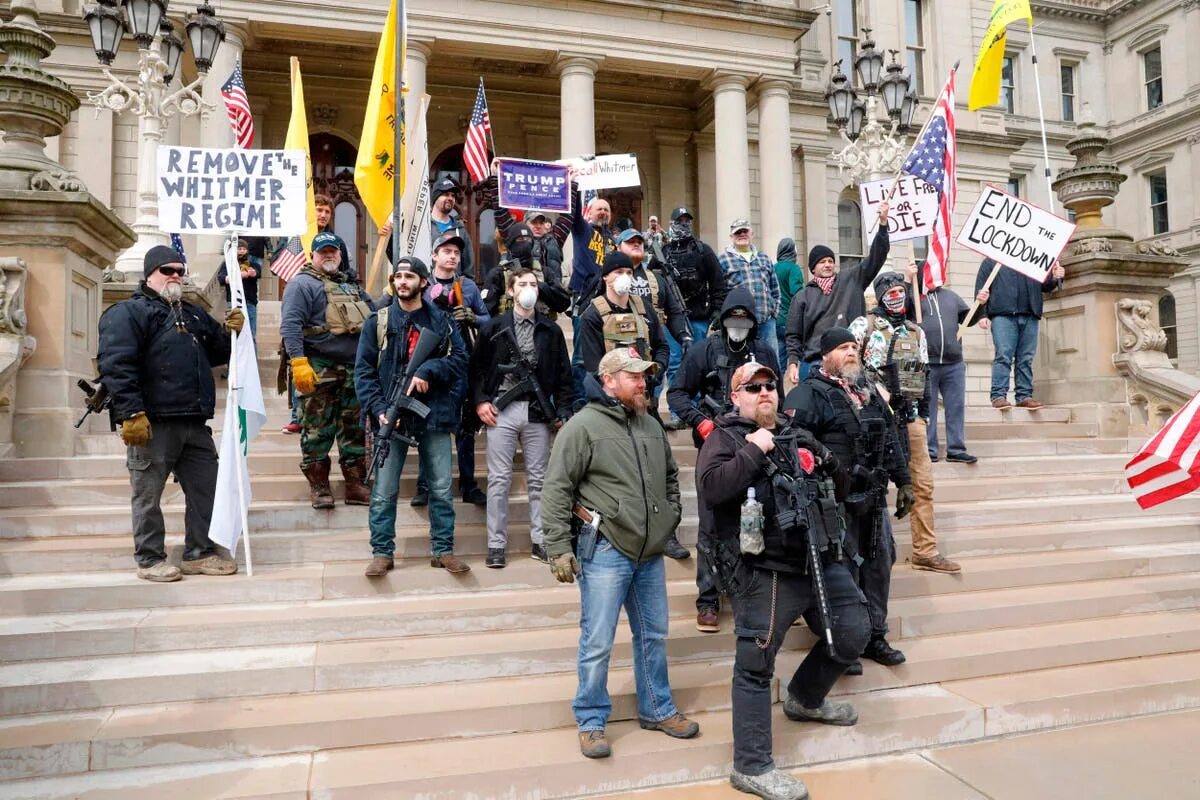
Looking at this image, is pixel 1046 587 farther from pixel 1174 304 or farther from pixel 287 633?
pixel 1174 304

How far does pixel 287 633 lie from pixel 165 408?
5.92 ft

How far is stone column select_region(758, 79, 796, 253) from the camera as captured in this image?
18281 mm

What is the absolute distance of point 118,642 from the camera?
474cm

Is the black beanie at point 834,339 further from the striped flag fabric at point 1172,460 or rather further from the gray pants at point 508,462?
the gray pants at point 508,462

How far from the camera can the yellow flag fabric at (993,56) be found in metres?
10.2

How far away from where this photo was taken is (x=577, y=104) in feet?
54.6

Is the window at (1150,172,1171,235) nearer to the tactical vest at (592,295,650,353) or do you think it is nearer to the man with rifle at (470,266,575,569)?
the tactical vest at (592,295,650,353)

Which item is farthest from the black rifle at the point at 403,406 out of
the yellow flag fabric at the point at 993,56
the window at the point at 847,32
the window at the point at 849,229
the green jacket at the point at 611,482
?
the window at the point at 847,32

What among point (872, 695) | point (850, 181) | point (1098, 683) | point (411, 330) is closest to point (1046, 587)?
point (1098, 683)

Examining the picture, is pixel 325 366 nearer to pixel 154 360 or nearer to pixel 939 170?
pixel 154 360

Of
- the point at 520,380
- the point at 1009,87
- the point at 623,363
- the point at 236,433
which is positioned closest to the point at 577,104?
the point at 520,380

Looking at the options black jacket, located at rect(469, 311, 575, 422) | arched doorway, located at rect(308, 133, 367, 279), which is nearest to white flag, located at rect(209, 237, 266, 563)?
black jacket, located at rect(469, 311, 575, 422)

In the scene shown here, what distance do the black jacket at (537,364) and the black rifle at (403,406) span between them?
0.43 meters

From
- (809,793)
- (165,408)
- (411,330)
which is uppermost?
(411,330)
